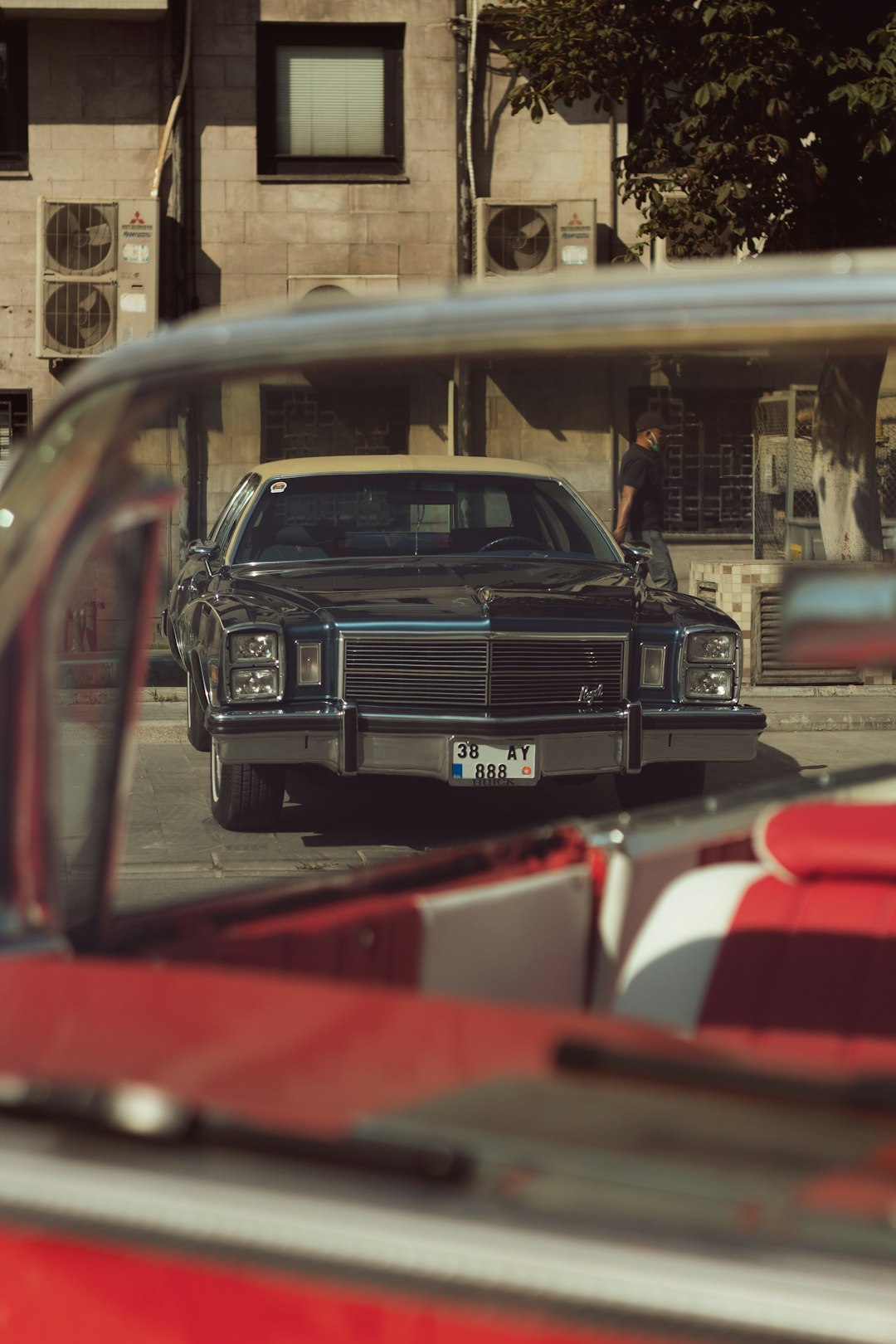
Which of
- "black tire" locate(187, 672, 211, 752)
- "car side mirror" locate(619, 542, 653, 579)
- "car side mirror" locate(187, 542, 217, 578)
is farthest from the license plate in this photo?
"car side mirror" locate(187, 542, 217, 578)

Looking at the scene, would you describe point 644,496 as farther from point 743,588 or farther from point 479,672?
point 479,672

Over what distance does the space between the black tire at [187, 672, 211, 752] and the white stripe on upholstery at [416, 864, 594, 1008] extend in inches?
218

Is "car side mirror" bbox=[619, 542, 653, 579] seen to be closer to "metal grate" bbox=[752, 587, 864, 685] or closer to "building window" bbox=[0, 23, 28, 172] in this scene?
"metal grate" bbox=[752, 587, 864, 685]

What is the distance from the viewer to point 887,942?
2.38 meters

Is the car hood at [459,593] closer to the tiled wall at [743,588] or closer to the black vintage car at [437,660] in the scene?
the black vintage car at [437,660]

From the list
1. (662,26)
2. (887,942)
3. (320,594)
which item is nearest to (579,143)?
(662,26)

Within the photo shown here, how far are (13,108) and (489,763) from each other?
1474 cm

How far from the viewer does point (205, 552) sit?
341 inches

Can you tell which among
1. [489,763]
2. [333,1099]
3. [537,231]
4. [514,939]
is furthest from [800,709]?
[333,1099]

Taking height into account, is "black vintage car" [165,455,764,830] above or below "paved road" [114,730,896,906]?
above

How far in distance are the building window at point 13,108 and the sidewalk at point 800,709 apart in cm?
1068

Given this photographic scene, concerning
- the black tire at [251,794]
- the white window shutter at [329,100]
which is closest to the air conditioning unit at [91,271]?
the white window shutter at [329,100]

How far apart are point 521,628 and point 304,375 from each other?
5835 millimetres

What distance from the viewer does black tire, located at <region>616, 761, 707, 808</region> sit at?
8.11 metres
